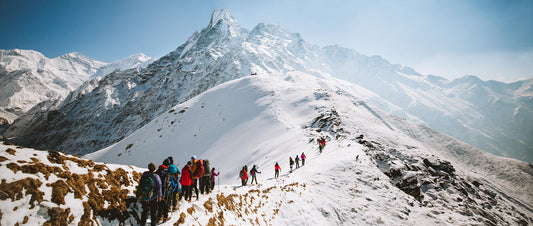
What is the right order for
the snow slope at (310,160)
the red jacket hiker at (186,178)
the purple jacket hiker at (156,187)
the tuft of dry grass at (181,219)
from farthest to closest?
the snow slope at (310,160), the red jacket hiker at (186,178), the tuft of dry grass at (181,219), the purple jacket hiker at (156,187)

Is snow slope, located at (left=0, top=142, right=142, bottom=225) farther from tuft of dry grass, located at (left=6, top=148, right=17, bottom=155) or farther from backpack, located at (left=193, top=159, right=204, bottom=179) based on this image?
backpack, located at (left=193, top=159, right=204, bottom=179)

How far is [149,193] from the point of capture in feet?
21.0

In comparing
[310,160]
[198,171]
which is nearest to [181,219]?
[198,171]

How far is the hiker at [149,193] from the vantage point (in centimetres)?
636

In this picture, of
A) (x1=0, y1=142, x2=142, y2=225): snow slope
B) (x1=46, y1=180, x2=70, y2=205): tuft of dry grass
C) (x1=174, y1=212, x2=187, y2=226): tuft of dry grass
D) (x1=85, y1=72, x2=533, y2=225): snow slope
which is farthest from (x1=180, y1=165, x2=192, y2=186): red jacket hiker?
(x1=46, y1=180, x2=70, y2=205): tuft of dry grass

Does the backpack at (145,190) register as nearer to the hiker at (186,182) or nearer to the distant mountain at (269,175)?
the distant mountain at (269,175)

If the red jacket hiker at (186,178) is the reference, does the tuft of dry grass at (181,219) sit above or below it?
below

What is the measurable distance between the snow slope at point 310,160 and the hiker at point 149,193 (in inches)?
56.2

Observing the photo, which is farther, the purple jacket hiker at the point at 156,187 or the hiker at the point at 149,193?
the purple jacket hiker at the point at 156,187

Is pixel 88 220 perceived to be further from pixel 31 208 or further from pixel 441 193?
pixel 441 193

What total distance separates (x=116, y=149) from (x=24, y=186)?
2059 inches

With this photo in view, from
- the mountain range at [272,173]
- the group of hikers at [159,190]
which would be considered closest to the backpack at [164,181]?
the group of hikers at [159,190]

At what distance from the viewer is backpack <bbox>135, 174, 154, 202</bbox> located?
20.8 feet

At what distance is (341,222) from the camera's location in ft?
41.9
